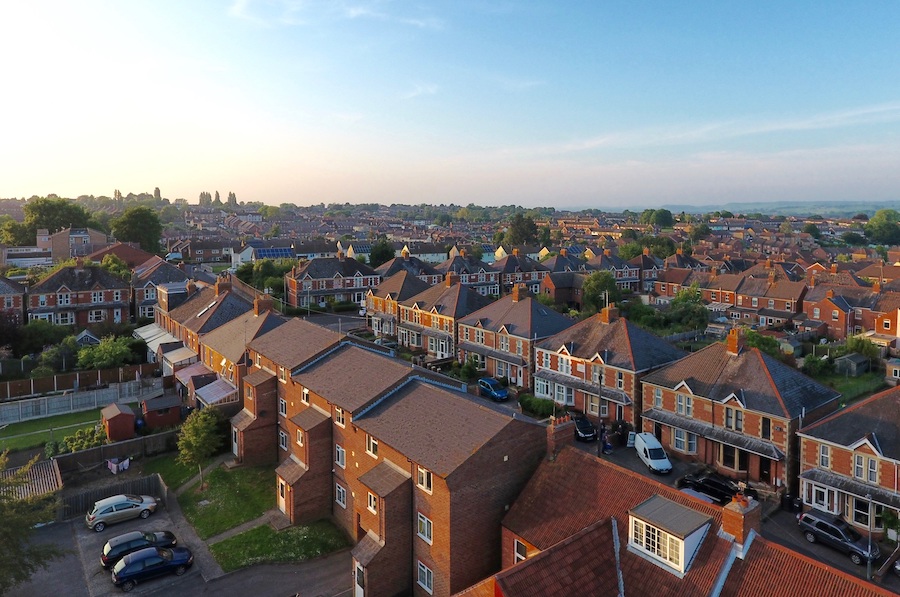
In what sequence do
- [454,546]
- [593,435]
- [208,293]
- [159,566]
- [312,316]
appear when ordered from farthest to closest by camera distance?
[312,316] → [208,293] → [593,435] → [159,566] → [454,546]

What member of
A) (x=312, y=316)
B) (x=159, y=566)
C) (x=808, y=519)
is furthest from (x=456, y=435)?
(x=312, y=316)

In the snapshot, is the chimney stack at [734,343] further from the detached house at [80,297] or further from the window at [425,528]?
the detached house at [80,297]

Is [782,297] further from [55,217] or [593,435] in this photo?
[55,217]

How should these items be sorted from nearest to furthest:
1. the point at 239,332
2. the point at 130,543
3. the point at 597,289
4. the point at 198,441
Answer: the point at 130,543 < the point at 198,441 < the point at 239,332 < the point at 597,289

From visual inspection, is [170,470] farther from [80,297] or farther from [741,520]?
[80,297]

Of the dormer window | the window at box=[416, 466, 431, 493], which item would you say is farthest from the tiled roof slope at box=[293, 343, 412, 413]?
the dormer window

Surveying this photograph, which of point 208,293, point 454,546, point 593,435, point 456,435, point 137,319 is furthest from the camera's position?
point 137,319

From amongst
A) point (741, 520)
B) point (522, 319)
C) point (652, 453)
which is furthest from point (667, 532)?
point (522, 319)
